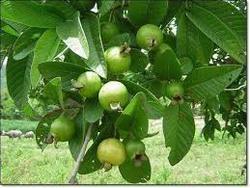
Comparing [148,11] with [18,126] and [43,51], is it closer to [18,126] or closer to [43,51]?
[43,51]

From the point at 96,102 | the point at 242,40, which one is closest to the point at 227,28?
the point at 242,40

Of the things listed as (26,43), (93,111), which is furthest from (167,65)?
(26,43)

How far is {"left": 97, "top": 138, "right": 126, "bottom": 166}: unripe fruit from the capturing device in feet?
2.40

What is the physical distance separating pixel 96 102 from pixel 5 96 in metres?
11.7

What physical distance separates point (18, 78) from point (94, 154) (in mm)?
231

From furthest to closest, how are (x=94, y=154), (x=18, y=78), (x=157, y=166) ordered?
(x=157, y=166) < (x=18, y=78) < (x=94, y=154)

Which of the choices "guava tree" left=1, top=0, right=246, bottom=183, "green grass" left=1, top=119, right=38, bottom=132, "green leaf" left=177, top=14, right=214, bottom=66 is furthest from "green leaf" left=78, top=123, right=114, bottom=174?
"green grass" left=1, top=119, right=38, bottom=132

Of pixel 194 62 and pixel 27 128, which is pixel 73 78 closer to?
pixel 194 62

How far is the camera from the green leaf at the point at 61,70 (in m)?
0.78

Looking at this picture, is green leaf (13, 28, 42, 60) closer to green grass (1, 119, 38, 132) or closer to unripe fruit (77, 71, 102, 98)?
unripe fruit (77, 71, 102, 98)

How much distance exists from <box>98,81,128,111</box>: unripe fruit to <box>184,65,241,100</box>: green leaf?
0.16m

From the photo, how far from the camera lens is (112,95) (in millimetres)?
712

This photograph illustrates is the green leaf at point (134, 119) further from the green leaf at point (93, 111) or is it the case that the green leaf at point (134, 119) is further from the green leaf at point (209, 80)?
the green leaf at point (209, 80)

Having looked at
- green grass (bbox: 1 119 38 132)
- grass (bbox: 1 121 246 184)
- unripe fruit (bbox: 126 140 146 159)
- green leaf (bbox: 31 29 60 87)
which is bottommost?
green grass (bbox: 1 119 38 132)
